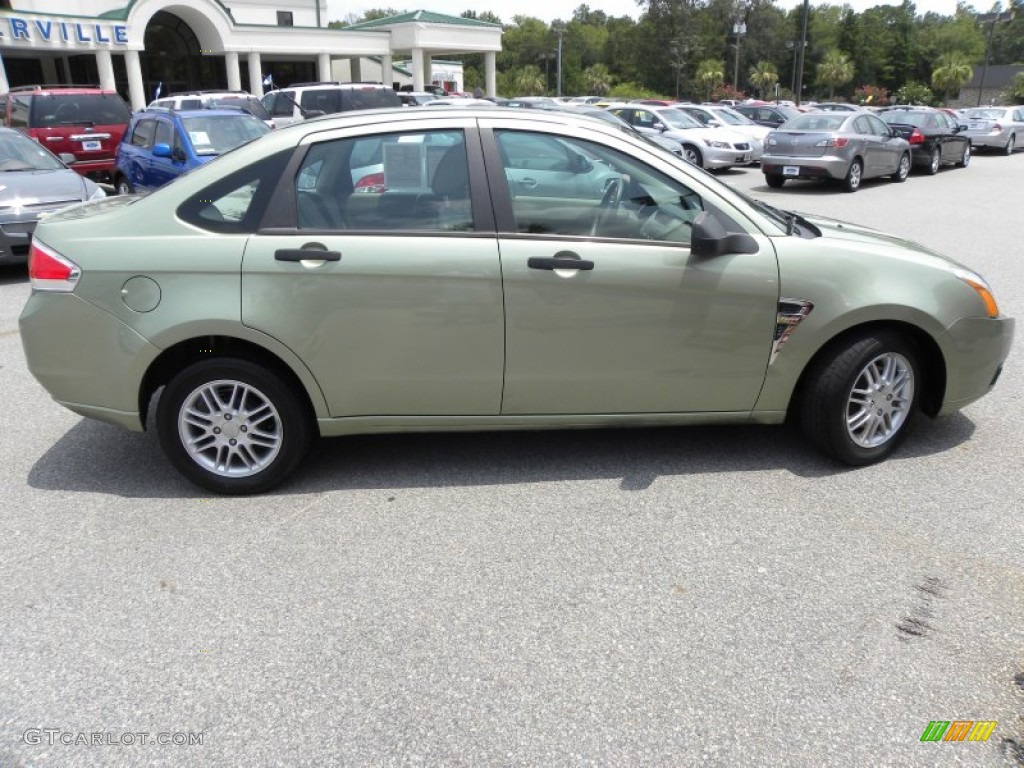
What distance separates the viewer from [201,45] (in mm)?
38312

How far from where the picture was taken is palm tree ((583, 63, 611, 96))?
8419 cm

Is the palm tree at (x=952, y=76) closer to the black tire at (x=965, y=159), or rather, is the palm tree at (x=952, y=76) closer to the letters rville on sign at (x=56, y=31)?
the black tire at (x=965, y=159)

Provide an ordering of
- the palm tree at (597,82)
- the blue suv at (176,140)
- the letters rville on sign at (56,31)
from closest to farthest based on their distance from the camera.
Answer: the blue suv at (176,140) → the letters rville on sign at (56,31) → the palm tree at (597,82)

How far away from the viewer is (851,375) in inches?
164

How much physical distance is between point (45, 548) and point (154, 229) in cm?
150

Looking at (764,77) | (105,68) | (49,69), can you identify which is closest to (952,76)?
(764,77)

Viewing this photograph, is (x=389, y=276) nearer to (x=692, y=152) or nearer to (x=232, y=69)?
(x=692, y=152)

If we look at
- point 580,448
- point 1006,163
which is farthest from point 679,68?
point 580,448

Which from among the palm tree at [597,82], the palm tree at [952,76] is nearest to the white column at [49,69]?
the palm tree at [597,82]

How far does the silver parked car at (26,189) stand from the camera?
8.89m

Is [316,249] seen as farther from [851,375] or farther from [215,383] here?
[851,375]

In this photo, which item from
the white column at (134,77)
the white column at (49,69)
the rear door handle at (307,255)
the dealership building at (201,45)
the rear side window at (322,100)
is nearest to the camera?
the rear door handle at (307,255)

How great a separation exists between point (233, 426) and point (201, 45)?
39.7 meters

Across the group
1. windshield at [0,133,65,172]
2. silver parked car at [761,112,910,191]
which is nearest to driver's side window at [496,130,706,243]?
windshield at [0,133,65,172]
